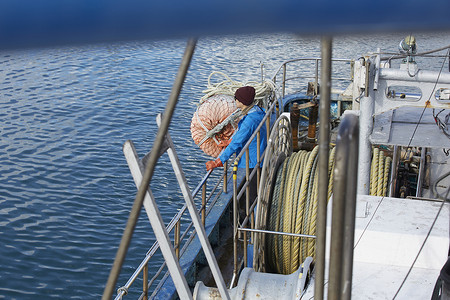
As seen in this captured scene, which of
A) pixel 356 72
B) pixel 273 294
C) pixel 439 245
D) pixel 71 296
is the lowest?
pixel 71 296

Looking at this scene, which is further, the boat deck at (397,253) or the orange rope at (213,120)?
the orange rope at (213,120)

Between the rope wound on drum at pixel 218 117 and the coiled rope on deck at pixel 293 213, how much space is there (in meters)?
1.88

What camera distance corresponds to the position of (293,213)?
5297 mm

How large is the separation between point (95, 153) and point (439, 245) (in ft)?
29.5

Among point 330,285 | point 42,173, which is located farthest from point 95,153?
point 330,285

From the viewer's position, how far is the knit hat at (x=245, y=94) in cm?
616

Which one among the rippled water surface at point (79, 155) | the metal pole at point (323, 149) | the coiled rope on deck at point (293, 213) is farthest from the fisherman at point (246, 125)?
the metal pole at point (323, 149)

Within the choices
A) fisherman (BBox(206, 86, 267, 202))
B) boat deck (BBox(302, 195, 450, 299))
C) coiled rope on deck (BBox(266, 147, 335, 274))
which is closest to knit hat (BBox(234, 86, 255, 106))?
fisherman (BBox(206, 86, 267, 202))

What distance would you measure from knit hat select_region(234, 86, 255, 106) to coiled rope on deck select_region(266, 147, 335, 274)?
1.00 metres

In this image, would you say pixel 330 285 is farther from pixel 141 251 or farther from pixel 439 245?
pixel 141 251

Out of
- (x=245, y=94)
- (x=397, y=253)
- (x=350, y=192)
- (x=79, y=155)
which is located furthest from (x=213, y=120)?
(x=350, y=192)

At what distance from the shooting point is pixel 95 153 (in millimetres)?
11695

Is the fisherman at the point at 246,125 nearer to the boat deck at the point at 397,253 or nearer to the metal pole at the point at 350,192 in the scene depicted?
the boat deck at the point at 397,253

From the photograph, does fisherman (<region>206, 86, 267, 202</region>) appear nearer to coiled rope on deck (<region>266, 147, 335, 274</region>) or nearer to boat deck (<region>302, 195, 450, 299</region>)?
coiled rope on deck (<region>266, 147, 335, 274</region>)
